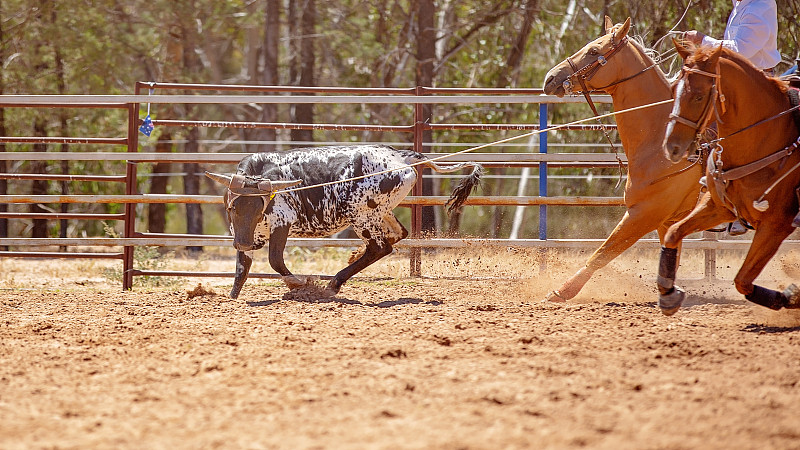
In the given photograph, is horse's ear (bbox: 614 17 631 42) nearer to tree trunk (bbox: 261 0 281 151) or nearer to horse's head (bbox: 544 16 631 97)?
horse's head (bbox: 544 16 631 97)

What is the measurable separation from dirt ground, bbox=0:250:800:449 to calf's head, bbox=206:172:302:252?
0.59m

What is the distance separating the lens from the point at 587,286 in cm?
751

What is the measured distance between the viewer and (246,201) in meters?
7.21

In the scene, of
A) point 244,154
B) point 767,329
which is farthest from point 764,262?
point 244,154

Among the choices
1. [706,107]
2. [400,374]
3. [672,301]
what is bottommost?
[400,374]

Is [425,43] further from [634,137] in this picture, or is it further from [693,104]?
[693,104]

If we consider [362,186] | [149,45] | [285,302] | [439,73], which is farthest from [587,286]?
[149,45]

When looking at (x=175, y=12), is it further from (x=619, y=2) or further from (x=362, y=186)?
(x=362, y=186)

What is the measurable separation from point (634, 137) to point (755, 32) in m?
1.20

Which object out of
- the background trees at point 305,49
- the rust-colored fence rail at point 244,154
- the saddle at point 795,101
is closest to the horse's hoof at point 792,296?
the saddle at point 795,101

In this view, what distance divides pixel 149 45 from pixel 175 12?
130cm

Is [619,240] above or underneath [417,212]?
underneath

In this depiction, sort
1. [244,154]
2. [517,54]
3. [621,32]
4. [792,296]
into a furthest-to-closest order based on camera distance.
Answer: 1. [517,54]
2. [244,154]
3. [621,32]
4. [792,296]

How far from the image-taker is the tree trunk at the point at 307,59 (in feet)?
52.8
